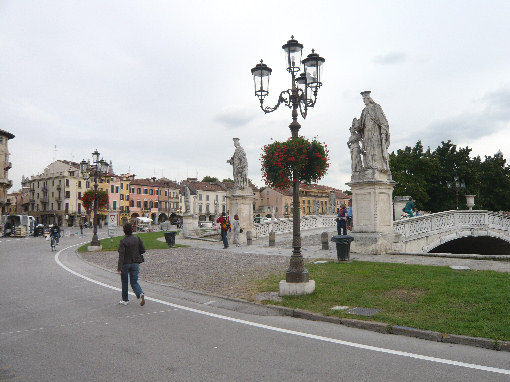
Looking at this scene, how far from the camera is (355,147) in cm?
1688

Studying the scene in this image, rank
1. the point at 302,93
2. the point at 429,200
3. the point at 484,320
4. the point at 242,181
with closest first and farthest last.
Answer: the point at 484,320 < the point at 302,93 < the point at 242,181 < the point at 429,200

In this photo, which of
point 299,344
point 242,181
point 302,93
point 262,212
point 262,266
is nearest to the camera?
point 299,344

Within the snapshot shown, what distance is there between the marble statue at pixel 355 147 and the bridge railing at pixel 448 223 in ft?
10.3

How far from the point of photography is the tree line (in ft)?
165

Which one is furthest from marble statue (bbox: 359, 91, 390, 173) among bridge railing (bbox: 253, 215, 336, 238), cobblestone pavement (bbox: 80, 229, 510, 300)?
bridge railing (bbox: 253, 215, 336, 238)

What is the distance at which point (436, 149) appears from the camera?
185ft

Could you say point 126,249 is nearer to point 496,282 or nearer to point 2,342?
point 2,342

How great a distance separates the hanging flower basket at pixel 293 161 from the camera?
9.00 meters

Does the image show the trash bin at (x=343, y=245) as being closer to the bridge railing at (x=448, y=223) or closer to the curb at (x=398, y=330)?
the bridge railing at (x=448, y=223)

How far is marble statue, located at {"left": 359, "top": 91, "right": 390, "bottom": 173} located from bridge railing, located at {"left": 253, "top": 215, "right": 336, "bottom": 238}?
13183mm

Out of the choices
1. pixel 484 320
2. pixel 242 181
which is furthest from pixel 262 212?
pixel 484 320

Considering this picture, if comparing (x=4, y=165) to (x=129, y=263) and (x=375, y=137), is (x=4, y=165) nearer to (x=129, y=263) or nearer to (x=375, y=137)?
(x=375, y=137)

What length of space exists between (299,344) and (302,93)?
6.13 m

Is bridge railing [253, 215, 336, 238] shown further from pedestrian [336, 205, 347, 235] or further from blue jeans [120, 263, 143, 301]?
blue jeans [120, 263, 143, 301]
